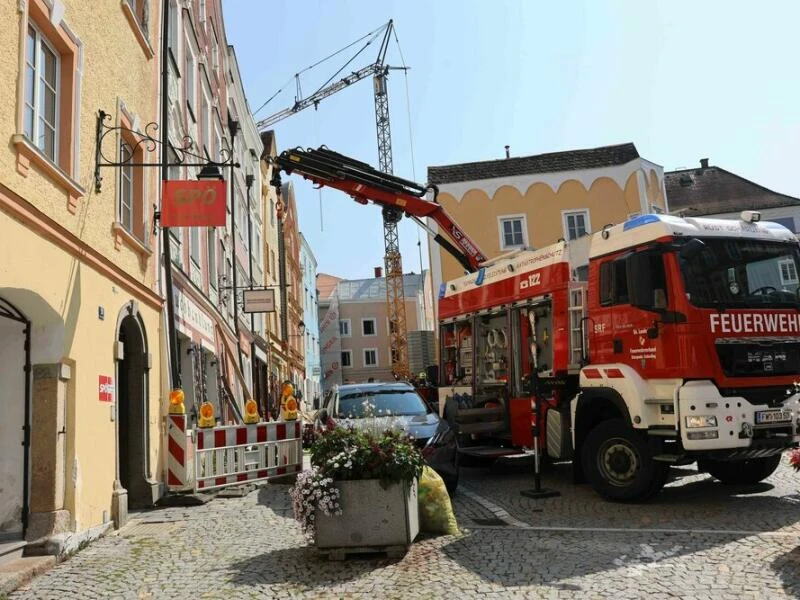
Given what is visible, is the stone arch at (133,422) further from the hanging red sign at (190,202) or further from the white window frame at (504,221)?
the white window frame at (504,221)

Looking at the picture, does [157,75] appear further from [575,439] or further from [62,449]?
[575,439]

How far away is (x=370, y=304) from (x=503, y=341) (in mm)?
52818

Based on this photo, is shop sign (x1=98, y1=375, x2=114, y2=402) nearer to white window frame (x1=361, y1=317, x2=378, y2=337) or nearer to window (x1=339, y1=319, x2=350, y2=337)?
white window frame (x1=361, y1=317, x2=378, y2=337)

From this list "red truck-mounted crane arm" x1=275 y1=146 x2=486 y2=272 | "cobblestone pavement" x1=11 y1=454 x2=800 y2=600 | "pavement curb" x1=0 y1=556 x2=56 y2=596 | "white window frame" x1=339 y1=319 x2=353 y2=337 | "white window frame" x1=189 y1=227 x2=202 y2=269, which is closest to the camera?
"cobblestone pavement" x1=11 y1=454 x2=800 y2=600

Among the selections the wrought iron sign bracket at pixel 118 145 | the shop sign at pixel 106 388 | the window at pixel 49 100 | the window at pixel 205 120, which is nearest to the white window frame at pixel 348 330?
the window at pixel 205 120

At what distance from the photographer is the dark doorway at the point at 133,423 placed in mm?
9320

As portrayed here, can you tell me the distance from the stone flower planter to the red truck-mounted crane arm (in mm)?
9683

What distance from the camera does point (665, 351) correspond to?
792 cm

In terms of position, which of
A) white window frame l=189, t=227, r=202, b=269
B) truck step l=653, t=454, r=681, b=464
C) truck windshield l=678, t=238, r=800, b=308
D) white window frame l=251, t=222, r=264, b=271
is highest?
white window frame l=251, t=222, r=264, b=271

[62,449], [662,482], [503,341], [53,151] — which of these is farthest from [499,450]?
[53,151]

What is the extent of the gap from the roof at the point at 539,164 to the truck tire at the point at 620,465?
19288mm

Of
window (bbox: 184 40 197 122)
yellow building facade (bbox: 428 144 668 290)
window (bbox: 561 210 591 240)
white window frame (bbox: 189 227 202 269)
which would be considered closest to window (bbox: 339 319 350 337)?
yellow building facade (bbox: 428 144 668 290)

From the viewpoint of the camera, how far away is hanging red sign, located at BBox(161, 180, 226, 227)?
391 inches

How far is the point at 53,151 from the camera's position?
741 centimetres
